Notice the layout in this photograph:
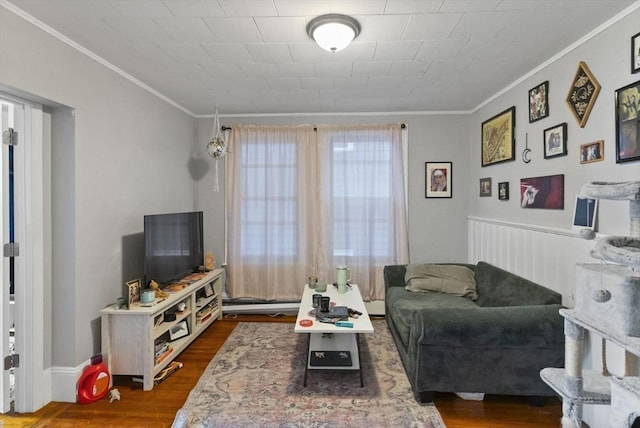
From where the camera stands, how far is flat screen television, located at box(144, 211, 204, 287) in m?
2.76

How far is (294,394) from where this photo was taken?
7.66ft

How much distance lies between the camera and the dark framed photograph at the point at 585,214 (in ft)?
6.81

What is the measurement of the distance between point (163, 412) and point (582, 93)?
351cm

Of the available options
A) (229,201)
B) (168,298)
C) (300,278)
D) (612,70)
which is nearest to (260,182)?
(229,201)

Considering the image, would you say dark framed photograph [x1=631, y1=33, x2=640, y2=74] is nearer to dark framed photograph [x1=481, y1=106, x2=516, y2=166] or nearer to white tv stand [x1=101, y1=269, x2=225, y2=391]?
dark framed photograph [x1=481, y1=106, x2=516, y2=166]

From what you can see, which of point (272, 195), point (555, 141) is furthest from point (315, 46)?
point (272, 195)

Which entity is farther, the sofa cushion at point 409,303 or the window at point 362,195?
the window at point 362,195

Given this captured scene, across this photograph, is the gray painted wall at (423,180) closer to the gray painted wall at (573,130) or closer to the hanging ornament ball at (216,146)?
the gray painted wall at (573,130)

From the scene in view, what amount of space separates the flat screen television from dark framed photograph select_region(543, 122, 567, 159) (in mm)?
3267

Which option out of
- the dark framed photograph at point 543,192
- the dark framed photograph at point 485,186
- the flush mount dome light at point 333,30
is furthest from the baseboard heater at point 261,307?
the flush mount dome light at point 333,30

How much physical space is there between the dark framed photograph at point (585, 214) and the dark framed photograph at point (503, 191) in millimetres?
935

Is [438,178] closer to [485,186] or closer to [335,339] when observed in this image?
[485,186]

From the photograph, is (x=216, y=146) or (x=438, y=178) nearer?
(x=216, y=146)

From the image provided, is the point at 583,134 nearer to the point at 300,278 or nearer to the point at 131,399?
the point at 300,278
